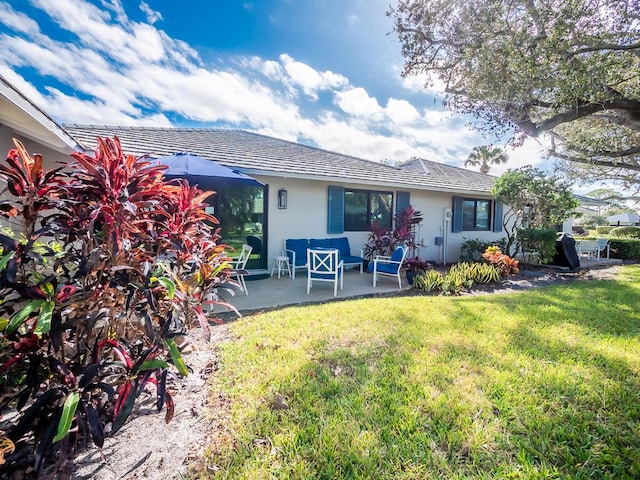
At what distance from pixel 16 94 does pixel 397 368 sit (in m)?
4.58

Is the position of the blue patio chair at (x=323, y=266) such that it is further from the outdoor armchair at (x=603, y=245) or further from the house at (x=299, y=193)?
the outdoor armchair at (x=603, y=245)

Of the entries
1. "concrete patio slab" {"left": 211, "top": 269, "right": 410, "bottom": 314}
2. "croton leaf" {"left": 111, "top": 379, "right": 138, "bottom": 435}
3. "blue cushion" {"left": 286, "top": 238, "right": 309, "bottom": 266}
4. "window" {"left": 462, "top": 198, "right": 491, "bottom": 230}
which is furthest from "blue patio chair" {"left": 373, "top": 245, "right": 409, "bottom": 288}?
"window" {"left": 462, "top": 198, "right": 491, "bottom": 230}

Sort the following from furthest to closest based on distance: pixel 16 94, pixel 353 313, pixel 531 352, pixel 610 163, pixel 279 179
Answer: pixel 610 163
pixel 279 179
pixel 353 313
pixel 531 352
pixel 16 94

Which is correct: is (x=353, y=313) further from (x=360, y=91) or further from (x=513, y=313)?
(x=360, y=91)

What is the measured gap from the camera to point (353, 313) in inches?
186

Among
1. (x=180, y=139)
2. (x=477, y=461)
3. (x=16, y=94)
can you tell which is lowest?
(x=477, y=461)

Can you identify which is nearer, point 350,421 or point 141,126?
point 350,421

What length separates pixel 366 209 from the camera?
9.78m

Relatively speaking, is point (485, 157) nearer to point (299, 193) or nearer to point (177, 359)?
point (299, 193)

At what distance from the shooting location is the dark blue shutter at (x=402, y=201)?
10156mm

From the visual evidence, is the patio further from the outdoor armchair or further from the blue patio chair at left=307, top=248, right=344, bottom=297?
the outdoor armchair

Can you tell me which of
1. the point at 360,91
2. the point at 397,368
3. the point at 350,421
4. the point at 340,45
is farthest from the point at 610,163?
the point at 350,421

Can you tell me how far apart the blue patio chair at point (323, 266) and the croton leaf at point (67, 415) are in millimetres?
4803

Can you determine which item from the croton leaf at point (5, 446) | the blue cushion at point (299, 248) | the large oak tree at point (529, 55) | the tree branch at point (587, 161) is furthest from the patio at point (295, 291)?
the tree branch at point (587, 161)
